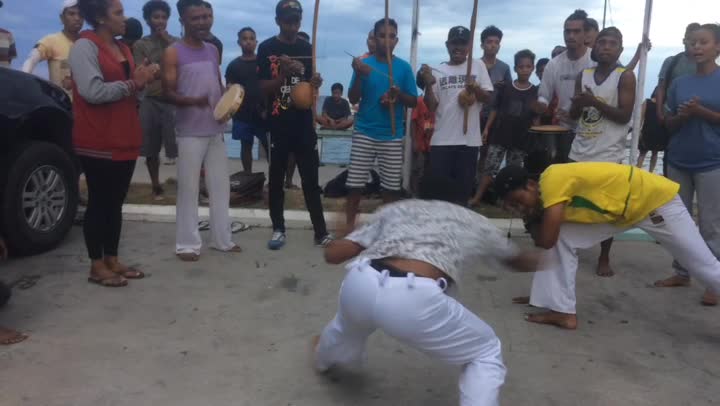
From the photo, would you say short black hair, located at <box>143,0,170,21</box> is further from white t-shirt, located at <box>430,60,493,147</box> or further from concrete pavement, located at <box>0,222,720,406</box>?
white t-shirt, located at <box>430,60,493,147</box>

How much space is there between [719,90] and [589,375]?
2.24m

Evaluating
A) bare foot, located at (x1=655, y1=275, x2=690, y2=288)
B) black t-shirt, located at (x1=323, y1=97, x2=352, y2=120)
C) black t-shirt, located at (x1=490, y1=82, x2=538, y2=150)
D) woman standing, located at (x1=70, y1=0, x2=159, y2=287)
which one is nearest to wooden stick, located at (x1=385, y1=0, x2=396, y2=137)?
black t-shirt, located at (x1=490, y1=82, x2=538, y2=150)

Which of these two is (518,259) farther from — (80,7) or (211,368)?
(80,7)

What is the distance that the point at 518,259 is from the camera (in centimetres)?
260

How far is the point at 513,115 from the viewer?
257 inches

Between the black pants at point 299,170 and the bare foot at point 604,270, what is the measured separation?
7.52 ft

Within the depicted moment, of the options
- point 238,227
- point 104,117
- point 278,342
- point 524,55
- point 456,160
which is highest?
point 524,55

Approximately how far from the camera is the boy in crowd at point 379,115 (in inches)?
210

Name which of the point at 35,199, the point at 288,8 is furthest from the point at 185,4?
the point at 35,199

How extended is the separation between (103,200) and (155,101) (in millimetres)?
2533

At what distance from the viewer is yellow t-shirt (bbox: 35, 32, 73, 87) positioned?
594 cm

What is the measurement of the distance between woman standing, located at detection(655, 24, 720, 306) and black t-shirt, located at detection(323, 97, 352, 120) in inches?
232

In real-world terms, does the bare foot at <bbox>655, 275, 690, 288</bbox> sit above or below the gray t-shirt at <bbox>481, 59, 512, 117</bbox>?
below

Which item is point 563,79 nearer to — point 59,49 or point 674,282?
point 674,282
